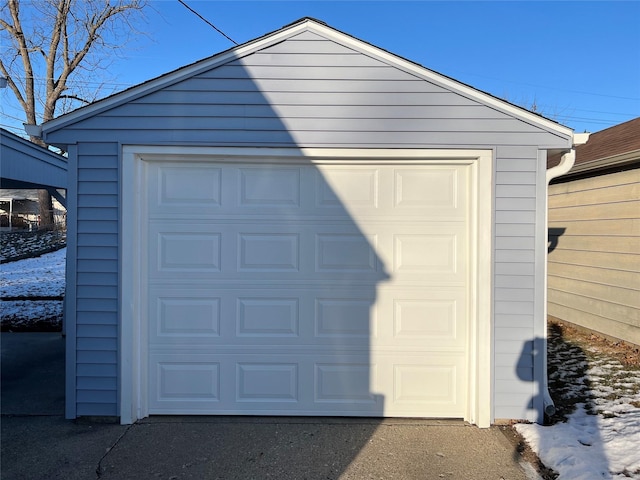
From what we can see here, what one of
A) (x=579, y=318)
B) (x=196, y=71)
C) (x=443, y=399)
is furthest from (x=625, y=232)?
(x=196, y=71)

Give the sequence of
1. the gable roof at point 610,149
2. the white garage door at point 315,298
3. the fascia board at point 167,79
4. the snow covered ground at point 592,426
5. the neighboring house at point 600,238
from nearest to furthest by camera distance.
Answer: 1. the snow covered ground at point 592,426
2. the fascia board at point 167,79
3. the white garage door at point 315,298
4. the gable roof at point 610,149
5. the neighboring house at point 600,238

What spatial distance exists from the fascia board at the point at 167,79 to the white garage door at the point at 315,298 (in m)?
0.62

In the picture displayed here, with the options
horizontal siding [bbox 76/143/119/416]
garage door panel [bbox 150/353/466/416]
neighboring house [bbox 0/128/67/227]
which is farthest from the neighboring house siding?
neighboring house [bbox 0/128/67/227]

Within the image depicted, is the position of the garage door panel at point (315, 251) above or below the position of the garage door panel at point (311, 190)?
below

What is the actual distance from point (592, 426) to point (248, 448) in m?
2.75

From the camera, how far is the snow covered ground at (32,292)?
7535mm

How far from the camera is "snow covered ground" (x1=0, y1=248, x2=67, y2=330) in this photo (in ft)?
24.7

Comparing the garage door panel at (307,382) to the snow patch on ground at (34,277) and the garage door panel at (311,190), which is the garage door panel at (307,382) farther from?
the snow patch on ground at (34,277)

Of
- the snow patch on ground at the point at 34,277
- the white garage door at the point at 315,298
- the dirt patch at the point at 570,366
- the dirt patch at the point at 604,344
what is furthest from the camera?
the snow patch on ground at the point at 34,277

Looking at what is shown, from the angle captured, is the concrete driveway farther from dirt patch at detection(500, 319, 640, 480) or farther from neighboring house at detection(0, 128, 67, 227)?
neighboring house at detection(0, 128, 67, 227)

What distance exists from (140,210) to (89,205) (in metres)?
0.41

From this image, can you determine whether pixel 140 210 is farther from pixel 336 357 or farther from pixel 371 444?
pixel 371 444

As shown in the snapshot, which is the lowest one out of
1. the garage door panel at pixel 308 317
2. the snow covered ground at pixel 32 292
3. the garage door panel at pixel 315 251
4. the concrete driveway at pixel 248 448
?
the concrete driveway at pixel 248 448

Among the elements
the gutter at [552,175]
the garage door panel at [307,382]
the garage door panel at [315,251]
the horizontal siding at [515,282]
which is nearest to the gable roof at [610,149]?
the gutter at [552,175]
